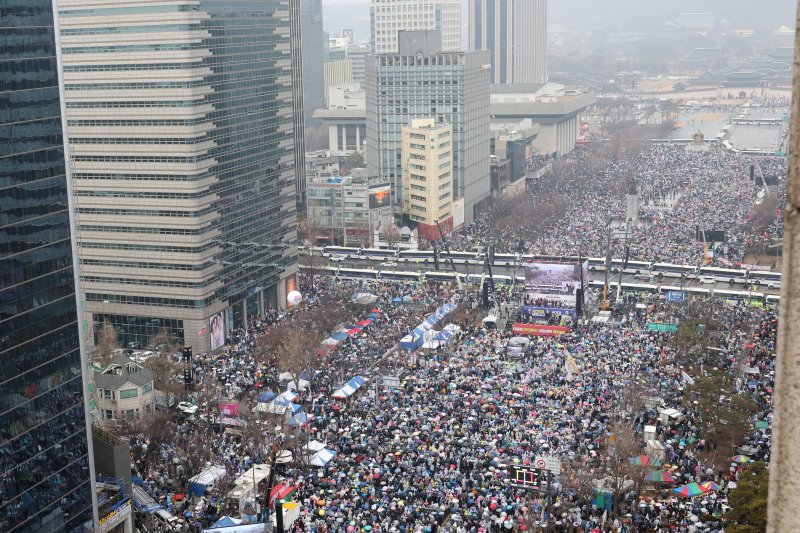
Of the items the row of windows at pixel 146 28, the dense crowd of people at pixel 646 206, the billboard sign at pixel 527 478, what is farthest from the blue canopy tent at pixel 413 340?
the dense crowd of people at pixel 646 206

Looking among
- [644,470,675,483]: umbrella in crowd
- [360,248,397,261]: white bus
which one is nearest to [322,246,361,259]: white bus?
[360,248,397,261]: white bus

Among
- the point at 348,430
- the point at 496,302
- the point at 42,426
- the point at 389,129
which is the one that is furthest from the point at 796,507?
the point at 389,129

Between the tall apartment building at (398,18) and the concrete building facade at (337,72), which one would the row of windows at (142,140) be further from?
the concrete building facade at (337,72)

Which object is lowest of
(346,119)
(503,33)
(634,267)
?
(634,267)

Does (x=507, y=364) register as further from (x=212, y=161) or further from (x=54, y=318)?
(x=54, y=318)

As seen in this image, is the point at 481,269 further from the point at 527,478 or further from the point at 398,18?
the point at 398,18

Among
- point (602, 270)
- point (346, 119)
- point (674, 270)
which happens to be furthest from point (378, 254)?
point (346, 119)
